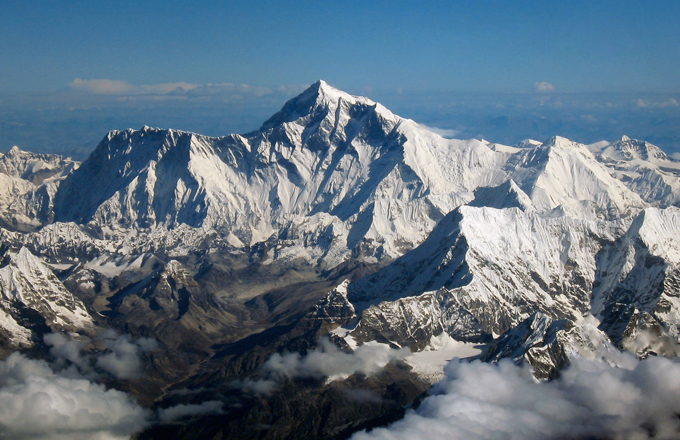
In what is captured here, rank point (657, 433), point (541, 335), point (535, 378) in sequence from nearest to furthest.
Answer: point (657, 433) < point (535, 378) < point (541, 335)

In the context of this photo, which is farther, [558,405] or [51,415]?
[51,415]

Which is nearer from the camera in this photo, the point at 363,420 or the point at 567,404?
the point at 567,404

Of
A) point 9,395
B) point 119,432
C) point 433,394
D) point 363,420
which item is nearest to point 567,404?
point 433,394

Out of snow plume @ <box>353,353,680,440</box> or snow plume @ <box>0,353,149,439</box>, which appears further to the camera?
snow plume @ <box>0,353,149,439</box>

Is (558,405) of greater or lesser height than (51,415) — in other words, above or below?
above

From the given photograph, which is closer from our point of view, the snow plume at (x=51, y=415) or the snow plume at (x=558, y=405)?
the snow plume at (x=558, y=405)

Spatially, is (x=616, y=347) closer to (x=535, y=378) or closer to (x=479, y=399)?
(x=535, y=378)

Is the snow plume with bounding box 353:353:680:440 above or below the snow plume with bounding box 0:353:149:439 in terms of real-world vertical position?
above

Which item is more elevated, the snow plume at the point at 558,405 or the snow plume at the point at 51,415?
the snow plume at the point at 558,405
